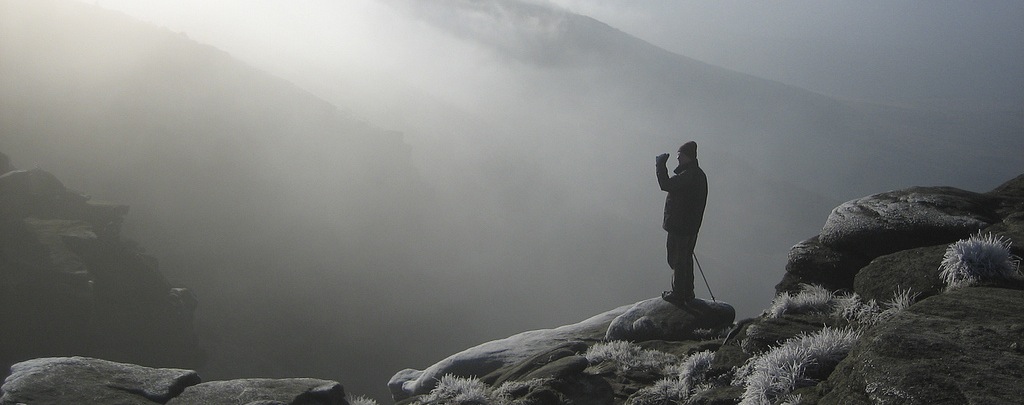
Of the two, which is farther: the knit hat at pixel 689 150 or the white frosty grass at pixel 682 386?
the knit hat at pixel 689 150

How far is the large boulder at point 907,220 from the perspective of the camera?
39.9 feet

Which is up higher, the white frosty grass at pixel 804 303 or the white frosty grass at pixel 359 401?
the white frosty grass at pixel 804 303

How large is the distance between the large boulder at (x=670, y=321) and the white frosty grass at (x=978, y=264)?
6388 mm

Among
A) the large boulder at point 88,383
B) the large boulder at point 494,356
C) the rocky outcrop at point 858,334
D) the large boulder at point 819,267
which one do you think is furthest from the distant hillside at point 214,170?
the large boulder at point 819,267

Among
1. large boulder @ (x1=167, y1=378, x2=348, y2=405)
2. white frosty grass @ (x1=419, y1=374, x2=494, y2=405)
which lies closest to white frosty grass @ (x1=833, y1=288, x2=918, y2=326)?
white frosty grass @ (x1=419, y1=374, x2=494, y2=405)

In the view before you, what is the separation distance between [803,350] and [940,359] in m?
2.16

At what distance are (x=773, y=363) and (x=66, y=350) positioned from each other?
94320 mm

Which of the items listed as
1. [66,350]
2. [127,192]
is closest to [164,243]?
[127,192]

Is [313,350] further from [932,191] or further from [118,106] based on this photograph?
[932,191]

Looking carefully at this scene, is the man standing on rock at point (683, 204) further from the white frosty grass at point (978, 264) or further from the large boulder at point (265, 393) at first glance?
the large boulder at point (265, 393)

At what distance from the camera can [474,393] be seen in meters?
12.1

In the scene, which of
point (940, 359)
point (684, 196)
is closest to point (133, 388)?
point (684, 196)

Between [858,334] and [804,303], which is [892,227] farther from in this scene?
[858,334]

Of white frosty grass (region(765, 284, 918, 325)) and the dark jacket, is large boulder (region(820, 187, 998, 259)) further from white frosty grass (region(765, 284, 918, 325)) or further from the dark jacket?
the dark jacket
